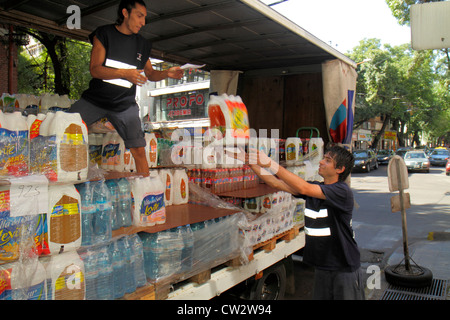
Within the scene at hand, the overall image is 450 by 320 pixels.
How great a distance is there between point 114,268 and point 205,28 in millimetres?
3059

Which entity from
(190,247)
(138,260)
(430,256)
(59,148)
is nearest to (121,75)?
(59,148)

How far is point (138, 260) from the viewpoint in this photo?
2664 millimetres

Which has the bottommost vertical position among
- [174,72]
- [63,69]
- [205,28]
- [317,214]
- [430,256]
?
[430,256]

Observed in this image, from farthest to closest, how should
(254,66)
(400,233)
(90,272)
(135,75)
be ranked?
(400,233), (254,66), (135,75), (90,272)

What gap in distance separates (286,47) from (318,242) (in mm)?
3304

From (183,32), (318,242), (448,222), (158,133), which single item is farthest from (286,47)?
(448,222)

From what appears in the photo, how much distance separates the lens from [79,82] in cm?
1148

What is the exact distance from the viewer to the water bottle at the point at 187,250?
9.87 ft

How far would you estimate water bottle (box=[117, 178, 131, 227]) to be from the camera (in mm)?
2828

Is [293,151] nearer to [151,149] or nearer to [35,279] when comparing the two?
[151,149]

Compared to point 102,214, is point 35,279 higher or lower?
lower

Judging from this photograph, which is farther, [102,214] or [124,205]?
[124,205]

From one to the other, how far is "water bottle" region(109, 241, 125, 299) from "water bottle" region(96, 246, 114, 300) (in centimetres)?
3
